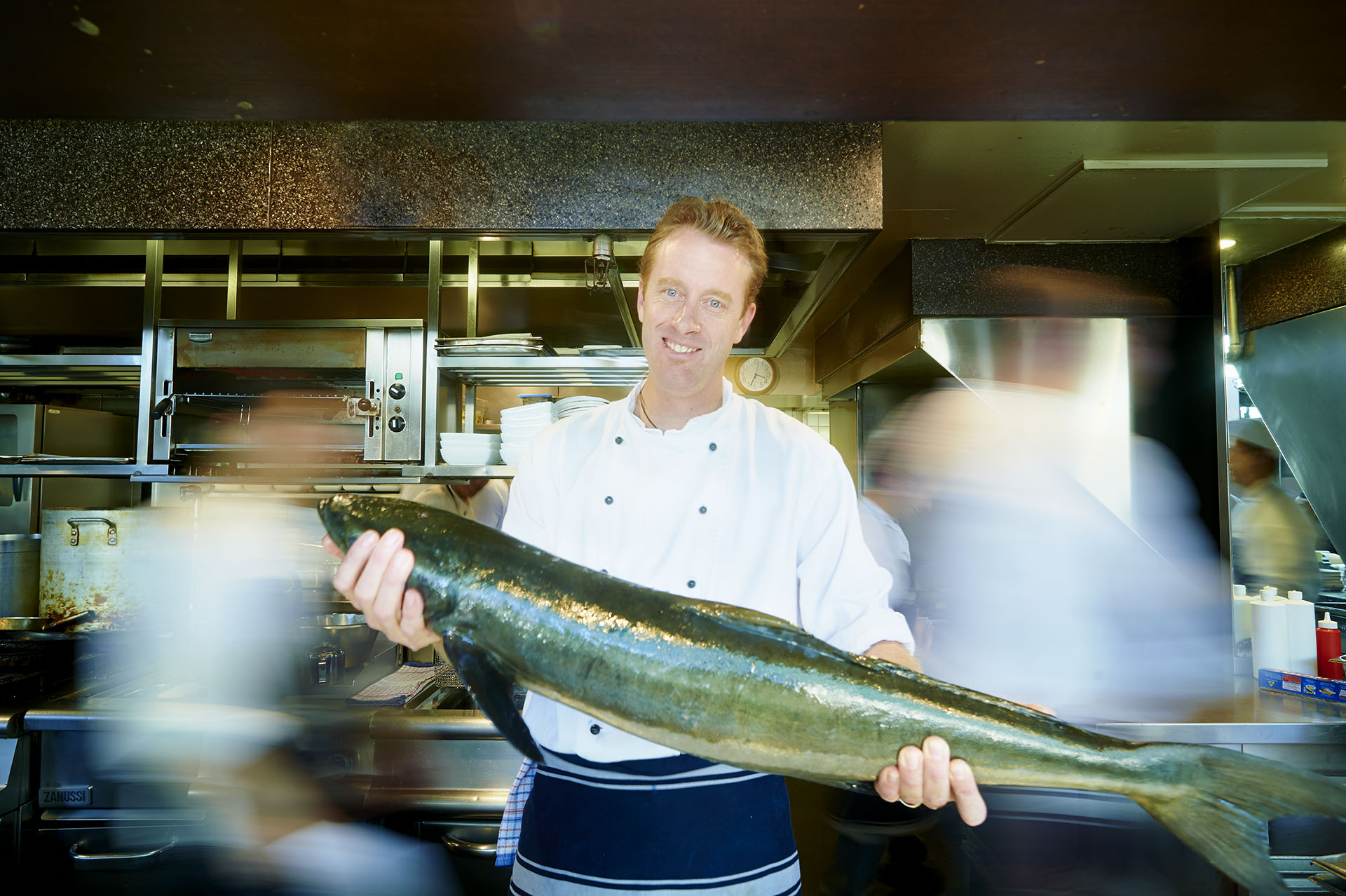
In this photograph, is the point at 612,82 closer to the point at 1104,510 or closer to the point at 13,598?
the point at 1104,510

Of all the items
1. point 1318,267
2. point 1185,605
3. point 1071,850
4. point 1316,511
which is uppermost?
point 1318,267

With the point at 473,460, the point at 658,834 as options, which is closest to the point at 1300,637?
the point at 658,834

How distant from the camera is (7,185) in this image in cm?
273

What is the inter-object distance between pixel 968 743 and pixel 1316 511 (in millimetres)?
3913

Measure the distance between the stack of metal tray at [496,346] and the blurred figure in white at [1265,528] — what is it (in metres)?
3.57

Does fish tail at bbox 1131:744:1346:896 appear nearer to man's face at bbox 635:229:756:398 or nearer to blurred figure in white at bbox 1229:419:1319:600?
man's face at bbox 635:229:756:398

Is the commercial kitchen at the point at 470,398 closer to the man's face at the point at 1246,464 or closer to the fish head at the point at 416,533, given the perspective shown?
the man's face at the point at 1246,464

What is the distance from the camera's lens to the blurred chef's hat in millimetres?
3801

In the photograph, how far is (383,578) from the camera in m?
1.13

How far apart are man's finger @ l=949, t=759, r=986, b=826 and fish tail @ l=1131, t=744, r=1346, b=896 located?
19cm

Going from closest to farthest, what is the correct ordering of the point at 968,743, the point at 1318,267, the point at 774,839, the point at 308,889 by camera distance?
the point at 968,743 < the point at 774,839 < the point at 308,889 < the point at 1318,267

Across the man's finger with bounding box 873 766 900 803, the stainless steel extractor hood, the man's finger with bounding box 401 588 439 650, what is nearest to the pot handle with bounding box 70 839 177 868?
the man's finger with bounding box 401 588 439 650

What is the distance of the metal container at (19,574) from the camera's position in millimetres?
3695

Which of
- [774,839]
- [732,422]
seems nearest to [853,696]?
[774,839]
